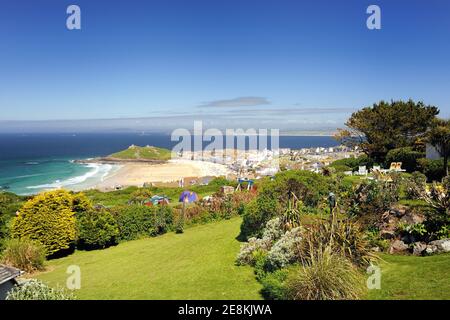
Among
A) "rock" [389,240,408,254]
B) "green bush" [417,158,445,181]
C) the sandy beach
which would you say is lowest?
the sandy beach

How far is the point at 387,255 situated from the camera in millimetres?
10531

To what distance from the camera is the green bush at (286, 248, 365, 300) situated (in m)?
7.91

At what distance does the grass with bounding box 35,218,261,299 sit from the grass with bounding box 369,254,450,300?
327 cm

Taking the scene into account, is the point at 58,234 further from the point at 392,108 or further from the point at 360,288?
the point at 392,108

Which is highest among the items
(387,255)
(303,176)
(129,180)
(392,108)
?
(392,108)

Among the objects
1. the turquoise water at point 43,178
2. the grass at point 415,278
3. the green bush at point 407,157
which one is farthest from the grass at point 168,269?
A: the turquoise water at point 43,178

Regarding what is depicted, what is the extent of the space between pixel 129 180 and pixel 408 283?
54938 mm

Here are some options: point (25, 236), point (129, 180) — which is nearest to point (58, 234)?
point (25, 236)

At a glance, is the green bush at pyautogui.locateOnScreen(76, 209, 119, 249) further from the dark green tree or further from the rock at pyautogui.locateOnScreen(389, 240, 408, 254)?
the dark green tree

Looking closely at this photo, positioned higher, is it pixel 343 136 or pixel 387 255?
pixel 343 136

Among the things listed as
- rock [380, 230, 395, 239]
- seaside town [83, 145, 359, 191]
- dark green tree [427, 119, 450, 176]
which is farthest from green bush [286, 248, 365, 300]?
seaside town [83, 145, 359, 191]

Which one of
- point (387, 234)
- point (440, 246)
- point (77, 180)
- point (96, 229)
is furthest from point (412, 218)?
point (77, 180)

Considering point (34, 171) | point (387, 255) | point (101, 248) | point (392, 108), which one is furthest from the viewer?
point (34, 171)

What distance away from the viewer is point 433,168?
19.4 m
